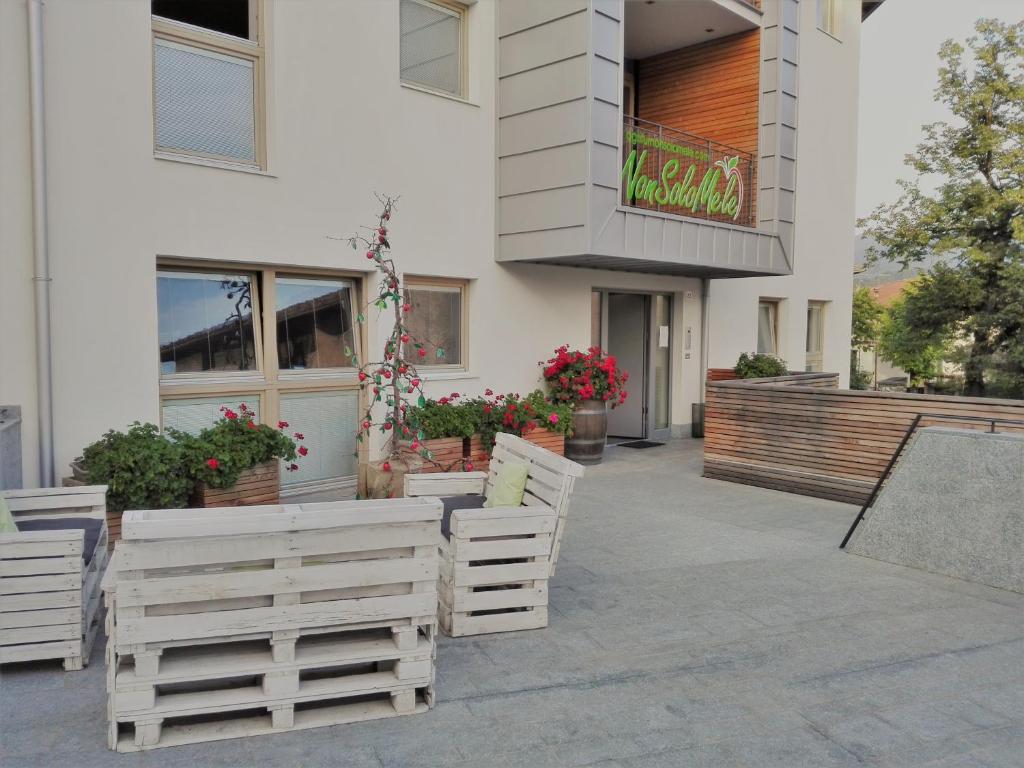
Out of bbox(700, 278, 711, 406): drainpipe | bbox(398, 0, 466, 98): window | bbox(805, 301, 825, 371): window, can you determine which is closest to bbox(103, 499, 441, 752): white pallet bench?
bbox(398, 0, 466, 98): window

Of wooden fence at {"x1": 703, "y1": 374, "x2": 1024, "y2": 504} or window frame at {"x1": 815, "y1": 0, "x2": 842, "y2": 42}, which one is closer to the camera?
wooden fence at {"x1": 703, "y1": 374, "x2": 1024, "y2": 504}

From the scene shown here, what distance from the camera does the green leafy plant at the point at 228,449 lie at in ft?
20.5

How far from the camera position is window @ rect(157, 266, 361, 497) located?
7289mm

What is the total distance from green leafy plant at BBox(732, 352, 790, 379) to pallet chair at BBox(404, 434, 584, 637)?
27.4 ft

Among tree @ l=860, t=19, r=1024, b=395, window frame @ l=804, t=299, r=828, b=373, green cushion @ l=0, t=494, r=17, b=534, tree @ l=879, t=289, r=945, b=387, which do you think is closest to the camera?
green cushion @ l=0, t=494, r=17, b=534

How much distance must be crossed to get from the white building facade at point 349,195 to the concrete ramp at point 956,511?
157 inches

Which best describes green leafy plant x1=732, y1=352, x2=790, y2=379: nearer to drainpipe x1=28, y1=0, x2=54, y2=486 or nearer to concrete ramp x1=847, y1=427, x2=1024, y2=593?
concrete ramp x1=847, y1=427, x2=1024, y2=593

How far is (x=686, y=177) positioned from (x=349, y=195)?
417 centimetres

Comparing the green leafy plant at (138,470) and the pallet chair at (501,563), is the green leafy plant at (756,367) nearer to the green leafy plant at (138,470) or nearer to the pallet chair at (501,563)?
the pallet chair at (501,563)

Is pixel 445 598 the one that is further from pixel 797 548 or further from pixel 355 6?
pixel 355 6

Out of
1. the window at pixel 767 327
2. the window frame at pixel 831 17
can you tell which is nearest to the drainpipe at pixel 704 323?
the window at pixel 767 327

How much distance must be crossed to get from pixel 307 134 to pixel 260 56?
80 centimetres

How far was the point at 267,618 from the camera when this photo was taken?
126 inches

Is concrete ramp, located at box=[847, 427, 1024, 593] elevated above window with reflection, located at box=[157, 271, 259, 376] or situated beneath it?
situated beneath
